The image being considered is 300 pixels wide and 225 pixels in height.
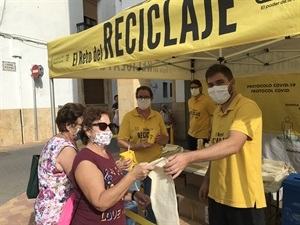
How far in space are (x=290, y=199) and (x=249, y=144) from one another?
3.77 feet

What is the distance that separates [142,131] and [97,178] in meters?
1.70

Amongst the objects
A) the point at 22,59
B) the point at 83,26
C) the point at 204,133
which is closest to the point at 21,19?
the point at 22,59

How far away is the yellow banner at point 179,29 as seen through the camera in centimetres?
150

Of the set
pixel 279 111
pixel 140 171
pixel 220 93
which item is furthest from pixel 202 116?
pixel 140 171

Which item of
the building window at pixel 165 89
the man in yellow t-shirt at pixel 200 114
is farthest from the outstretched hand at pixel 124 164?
the building window at pixel 165 89

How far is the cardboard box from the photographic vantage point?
3549 mm

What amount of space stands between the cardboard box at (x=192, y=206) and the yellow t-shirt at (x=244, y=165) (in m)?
1.67

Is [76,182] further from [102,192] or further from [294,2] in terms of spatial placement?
[294,2]

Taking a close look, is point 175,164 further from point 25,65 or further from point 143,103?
point 25,65

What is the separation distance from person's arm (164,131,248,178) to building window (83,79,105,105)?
1260 centimetres

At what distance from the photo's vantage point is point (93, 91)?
47.2 ft

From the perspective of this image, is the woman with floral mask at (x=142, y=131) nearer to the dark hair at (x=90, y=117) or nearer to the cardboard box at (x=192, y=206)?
the cardboard box at (x=192, y=206)

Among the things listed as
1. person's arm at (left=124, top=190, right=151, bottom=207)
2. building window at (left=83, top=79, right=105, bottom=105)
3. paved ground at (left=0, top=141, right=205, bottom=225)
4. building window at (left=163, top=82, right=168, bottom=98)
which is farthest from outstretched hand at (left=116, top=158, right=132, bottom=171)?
building window at (left=163, top=82, right=168, bottom=98)

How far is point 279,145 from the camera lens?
450 cm
